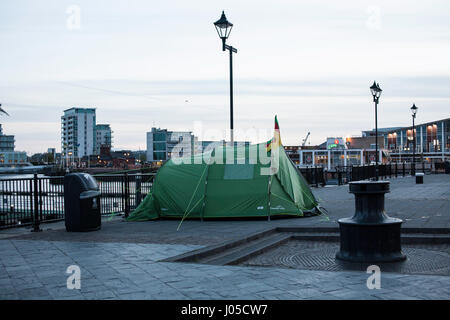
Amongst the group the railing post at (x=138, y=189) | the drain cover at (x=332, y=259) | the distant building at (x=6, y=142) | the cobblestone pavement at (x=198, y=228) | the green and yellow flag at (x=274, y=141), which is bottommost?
the drain cover at (x=332, y=259)

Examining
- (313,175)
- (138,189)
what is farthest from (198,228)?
Answer: (313,175)

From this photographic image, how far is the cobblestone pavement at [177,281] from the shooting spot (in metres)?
5.05

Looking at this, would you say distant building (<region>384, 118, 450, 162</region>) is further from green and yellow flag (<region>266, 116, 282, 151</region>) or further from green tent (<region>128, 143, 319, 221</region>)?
green tent (<region>128, 143, 319, 221</region>)

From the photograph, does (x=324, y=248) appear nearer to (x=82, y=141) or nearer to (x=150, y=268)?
(x=150, y=268)

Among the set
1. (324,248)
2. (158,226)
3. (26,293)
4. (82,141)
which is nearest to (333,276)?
(324,248)

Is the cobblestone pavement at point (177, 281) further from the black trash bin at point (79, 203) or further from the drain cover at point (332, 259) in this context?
the black trash bin at point (79, 203)

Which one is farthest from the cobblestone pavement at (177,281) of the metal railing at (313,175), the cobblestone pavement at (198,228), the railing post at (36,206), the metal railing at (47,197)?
the metal railing at (313,175)

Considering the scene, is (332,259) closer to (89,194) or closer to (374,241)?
(374,241)

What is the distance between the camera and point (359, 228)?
23.2ft

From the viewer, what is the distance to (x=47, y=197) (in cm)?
1234

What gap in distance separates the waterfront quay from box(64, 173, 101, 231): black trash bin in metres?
0.30

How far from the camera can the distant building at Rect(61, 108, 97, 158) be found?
190625 millimetres

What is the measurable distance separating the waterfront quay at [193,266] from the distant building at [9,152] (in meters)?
182

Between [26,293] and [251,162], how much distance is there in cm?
813
